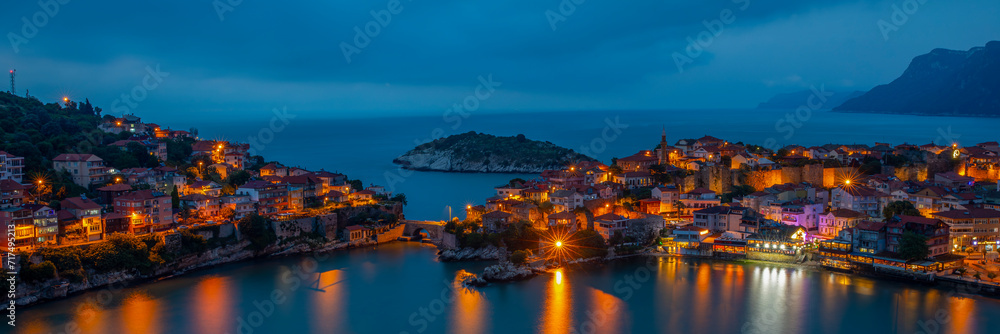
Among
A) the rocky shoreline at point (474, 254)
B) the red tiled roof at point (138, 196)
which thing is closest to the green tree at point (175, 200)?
the red tiled roof at point (138, 196)

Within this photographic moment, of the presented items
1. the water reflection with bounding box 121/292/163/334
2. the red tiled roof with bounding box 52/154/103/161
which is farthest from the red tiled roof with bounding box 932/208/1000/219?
the red tiled roof with bounding box 52/154/103/161

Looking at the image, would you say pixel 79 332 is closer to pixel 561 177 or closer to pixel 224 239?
pixel 224 239

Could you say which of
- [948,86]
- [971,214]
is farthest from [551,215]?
[948,86]

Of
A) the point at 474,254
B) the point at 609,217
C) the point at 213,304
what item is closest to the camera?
the point at 213,304

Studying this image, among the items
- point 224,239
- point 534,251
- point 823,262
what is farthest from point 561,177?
point 224,239

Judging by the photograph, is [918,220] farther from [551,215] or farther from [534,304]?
[534,304]

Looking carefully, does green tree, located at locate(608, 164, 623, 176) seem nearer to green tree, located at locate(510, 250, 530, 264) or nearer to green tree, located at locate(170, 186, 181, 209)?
green tree, located at locate(510, 250, 530, 264)
